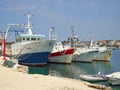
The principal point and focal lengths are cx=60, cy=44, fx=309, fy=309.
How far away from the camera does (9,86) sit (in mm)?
15211

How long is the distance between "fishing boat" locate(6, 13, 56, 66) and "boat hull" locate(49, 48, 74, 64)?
30.6 ft

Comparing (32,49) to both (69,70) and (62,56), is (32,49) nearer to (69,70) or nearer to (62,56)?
(69,70)

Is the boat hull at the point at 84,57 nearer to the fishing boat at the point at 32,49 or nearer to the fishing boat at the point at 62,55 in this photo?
the fishing boat at the point at 62,55

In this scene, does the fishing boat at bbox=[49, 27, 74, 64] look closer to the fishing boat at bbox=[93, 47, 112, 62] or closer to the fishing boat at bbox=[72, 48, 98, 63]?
the fishing boat at bbox=[72, 48, 98, 63]

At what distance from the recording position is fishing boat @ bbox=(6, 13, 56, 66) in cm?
4684

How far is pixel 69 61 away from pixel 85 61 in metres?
6.42

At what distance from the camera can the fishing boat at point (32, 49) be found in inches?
1844

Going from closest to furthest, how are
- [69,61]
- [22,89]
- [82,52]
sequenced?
1. [22,89]
2. [69,61]
3. [82,52]

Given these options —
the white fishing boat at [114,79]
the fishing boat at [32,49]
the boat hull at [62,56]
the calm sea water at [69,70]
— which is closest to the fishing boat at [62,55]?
the boat hull at [62,56]

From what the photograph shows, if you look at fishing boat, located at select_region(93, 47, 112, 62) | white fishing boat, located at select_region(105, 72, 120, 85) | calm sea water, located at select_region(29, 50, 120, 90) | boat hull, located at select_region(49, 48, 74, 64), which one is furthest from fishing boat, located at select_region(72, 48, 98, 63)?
white fishing boat, located at select_region(105, 72, 120, 85)

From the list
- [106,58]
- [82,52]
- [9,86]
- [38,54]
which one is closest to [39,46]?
[38,54]

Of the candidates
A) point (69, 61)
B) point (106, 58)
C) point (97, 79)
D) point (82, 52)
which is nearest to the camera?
point (97, 79)

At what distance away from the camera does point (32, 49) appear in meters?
47.1

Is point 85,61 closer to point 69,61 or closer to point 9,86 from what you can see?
point 69,61
